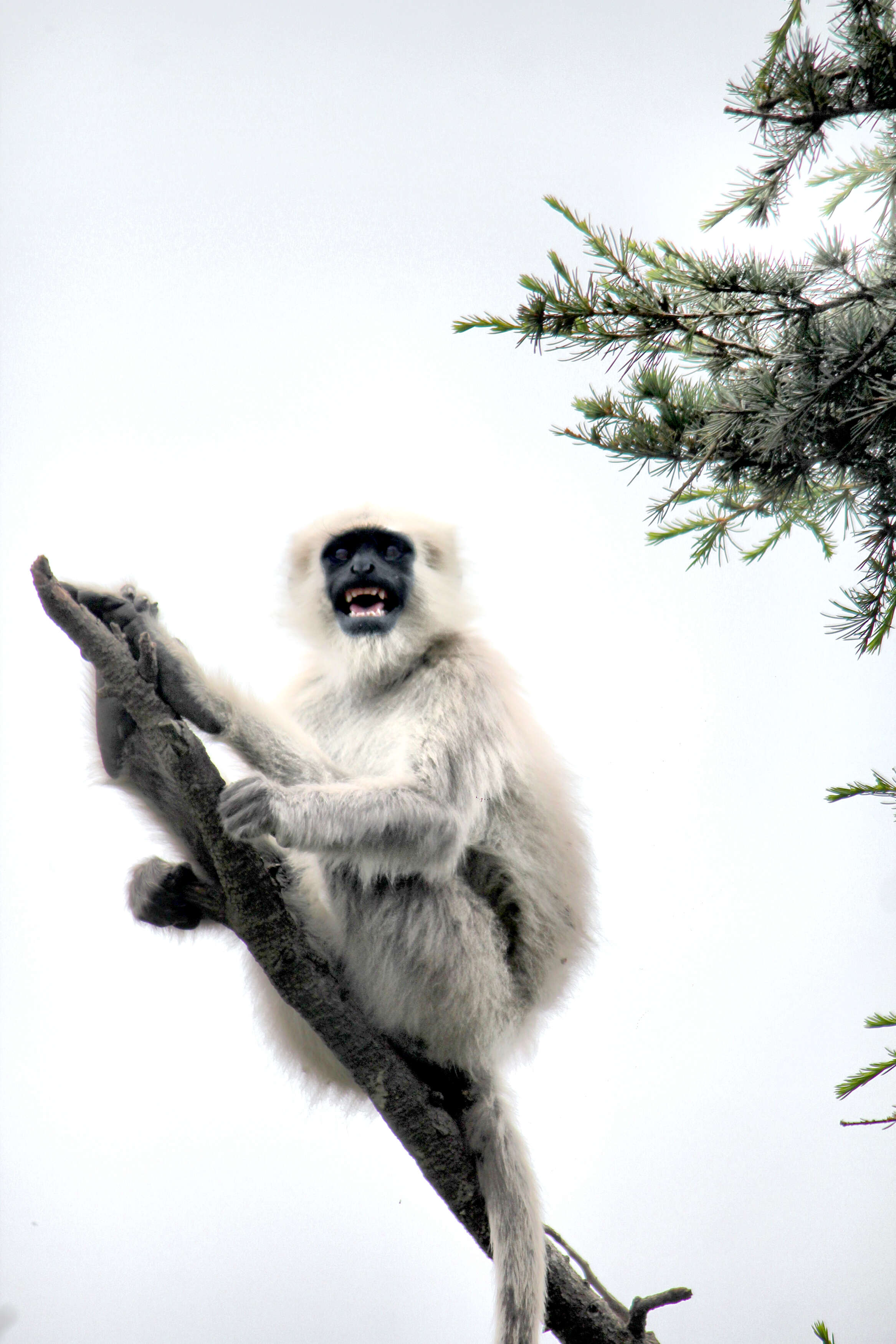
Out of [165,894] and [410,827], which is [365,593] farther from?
[165,894]

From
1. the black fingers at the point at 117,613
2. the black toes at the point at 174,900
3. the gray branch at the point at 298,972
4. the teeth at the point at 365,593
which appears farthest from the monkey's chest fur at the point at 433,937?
the black fingers at the point at 117,613

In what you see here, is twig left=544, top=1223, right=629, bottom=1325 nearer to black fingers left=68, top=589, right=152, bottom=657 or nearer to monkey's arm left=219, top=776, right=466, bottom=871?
monkey's arm left=219, top=776, right=466, bottom=871

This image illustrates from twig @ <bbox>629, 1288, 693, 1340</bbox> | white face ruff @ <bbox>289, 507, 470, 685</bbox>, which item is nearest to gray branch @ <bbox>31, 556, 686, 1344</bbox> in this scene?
twig @ <bbox>629, 1288, 693, 1340</bbox>

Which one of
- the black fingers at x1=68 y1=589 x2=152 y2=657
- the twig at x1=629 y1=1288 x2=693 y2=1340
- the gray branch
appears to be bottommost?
the twig at x1=629 y1=1288 x2=693 y2=1340

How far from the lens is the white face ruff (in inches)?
169

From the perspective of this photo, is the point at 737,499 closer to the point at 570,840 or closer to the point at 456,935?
the point at 570,840

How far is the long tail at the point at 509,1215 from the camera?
350cm

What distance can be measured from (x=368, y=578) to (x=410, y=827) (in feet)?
3.60

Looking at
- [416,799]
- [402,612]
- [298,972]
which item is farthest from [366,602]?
[298,972]

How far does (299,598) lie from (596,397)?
62.1 inches

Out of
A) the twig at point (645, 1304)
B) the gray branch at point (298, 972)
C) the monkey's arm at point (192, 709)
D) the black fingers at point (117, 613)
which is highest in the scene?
the black fingers at point (117, 613)

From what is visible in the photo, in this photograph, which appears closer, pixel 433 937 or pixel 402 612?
pixel 433 937

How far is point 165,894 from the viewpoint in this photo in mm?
3672

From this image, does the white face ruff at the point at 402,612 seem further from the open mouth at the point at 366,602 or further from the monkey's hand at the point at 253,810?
the monkey's hand at the point at 253,810
